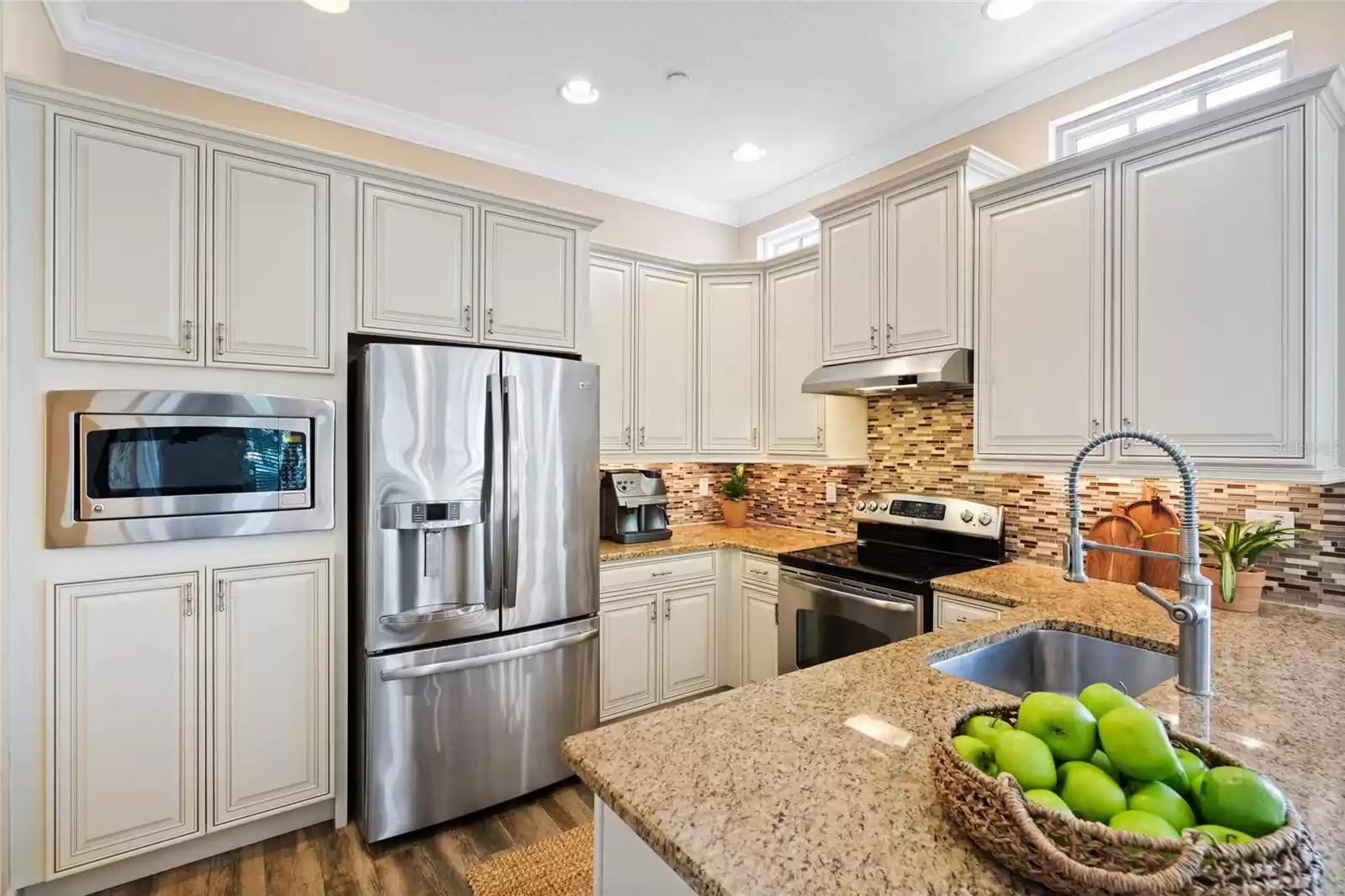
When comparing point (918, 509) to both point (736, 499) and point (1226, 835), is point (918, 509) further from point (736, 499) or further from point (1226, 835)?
point (1226, 835)

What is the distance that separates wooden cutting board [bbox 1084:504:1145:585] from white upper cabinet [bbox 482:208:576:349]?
219cm

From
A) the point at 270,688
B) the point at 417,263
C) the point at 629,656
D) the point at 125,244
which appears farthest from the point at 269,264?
the point at 629,656

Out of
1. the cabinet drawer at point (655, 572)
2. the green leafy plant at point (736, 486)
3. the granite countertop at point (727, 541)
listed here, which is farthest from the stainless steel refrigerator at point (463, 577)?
the green leafy plant at point (736, 486)

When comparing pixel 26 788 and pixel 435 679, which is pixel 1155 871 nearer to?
pixel 435 679

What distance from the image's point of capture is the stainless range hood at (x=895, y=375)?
258 cm

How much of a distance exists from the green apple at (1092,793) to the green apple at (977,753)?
8 centimetres

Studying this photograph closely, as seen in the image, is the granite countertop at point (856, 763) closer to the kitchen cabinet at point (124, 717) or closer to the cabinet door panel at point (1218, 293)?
the cabinet door panel at point (1218, 293)

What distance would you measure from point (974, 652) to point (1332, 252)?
5.17ft

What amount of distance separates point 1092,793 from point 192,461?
2403mm

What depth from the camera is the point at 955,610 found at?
92.4 inches

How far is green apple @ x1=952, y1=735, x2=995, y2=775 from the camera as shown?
806 mm

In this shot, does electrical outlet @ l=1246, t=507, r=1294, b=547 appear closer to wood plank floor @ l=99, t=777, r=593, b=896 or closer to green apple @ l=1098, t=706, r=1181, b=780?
green apple @ l=1098, t=706, r=1181, b=780

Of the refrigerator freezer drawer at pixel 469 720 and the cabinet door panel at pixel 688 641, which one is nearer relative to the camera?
the refrigerator freezer drawer at pixel 469 720

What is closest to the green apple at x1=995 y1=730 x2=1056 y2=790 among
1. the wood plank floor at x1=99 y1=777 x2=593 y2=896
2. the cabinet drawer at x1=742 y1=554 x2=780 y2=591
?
the wood plank floor at x1=99 y1=777 x2=593 y2=896
